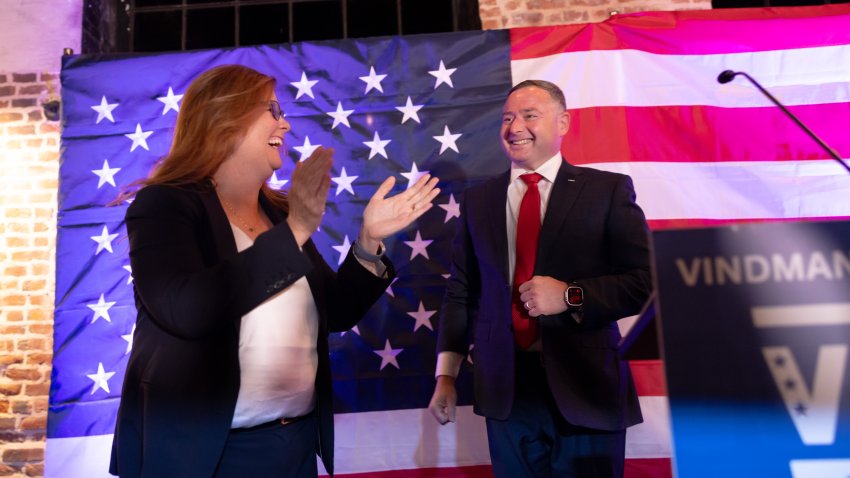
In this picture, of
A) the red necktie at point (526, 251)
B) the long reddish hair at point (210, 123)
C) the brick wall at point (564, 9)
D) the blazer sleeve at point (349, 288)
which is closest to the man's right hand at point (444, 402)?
the red necktie at point (526, 251)

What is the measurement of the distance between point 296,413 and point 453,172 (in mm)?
1901

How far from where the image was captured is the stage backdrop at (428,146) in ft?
10.6

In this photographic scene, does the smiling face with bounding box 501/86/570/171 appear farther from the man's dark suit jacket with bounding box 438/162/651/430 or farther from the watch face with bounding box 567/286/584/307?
the watch face with bounding box 567/286/584/307

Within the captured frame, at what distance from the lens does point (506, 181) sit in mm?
2428

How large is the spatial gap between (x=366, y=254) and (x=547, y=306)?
54 cm

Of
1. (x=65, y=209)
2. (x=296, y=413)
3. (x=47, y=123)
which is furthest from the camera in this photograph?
(x=47, y=123)

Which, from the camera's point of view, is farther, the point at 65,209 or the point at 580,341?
the point at 65,209

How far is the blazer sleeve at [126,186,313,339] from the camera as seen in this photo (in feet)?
4.87

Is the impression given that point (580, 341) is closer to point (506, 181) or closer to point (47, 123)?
point (506, 181)

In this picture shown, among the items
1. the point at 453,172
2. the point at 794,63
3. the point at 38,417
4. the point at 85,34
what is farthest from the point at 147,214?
the point at 794,63

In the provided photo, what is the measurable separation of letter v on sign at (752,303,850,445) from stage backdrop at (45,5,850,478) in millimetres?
2290

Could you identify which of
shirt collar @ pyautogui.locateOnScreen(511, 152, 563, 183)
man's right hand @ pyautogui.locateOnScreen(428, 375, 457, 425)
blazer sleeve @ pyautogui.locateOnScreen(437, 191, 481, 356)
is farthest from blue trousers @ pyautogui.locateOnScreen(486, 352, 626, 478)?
shirt collar @ pyautogui.locateOnScreen(511, 152, 563, 183)

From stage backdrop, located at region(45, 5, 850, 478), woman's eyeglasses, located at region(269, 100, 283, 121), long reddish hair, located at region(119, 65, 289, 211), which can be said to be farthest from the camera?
stage backdrop, located at region(45, 5, 850, 478)

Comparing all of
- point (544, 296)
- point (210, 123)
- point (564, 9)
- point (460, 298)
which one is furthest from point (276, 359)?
point (564, 9)
